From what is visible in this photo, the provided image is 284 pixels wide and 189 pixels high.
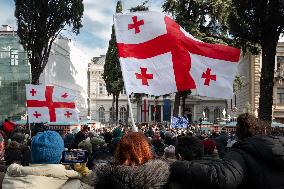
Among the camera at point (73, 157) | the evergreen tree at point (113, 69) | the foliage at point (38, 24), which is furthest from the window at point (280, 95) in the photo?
the camera at point (73, 157)

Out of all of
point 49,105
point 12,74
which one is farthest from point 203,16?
point 12,74

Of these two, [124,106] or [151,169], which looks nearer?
[151,169]

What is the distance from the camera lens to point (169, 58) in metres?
8.73

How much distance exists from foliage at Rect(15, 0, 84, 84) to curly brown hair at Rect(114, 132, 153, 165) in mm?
29958

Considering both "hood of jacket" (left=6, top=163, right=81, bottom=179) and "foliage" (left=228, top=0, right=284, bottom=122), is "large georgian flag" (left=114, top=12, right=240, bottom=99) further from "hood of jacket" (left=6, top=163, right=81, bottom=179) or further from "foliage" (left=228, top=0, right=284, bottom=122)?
"foliage" (left=228, top=0, right=284, bottom=122)

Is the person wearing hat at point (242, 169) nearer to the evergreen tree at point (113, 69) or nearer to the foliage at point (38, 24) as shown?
the foliage at point (38, 24)

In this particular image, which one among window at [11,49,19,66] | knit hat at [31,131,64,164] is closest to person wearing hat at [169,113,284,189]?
knit hat at [31,131,64,164]

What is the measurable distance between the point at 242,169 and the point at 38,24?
31.0 m

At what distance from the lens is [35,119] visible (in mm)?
13031

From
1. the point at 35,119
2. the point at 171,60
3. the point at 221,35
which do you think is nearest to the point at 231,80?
the point at 171,60

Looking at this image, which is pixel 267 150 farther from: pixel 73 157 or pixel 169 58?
pixel 169 58

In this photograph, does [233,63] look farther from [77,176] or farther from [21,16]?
[21,16]

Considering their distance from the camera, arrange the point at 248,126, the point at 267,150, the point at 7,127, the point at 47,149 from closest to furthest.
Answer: the point at 267,150
the point at 47,149
the point at 248,126
the point at 7,127

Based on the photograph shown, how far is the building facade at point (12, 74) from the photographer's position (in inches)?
2073
